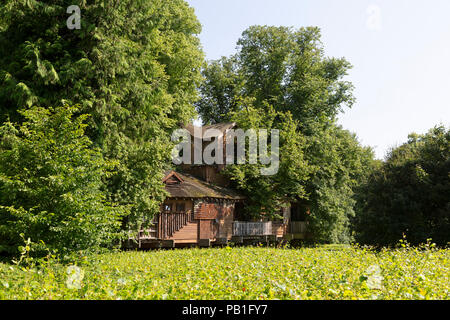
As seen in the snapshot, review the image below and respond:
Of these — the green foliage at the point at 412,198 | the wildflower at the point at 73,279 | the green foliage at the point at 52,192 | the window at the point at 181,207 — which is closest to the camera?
the wildflower at the point at 73,279

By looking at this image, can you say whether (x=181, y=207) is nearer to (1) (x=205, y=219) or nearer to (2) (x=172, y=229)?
(1) (x=205, y=219)

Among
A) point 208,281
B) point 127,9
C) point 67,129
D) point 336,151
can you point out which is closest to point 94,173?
point 67,129

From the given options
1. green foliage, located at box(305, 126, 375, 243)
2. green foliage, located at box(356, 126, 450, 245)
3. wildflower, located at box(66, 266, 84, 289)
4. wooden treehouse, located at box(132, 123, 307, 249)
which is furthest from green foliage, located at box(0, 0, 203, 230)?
green foliage, located at box(305, 126, 375, 243)

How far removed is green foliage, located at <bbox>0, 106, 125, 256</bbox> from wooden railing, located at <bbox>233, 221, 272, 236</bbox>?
57.2 ft

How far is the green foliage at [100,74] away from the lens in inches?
688

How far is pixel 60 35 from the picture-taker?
1886 cm

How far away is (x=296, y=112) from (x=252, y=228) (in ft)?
46.0

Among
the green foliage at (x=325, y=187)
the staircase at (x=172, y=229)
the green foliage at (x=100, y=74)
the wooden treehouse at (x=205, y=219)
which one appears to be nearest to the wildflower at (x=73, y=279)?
the green foliage at (x=100, y=74)

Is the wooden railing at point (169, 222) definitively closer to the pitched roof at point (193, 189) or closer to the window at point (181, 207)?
the window at point (181, 207)

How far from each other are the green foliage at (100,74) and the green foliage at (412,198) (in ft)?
53.0

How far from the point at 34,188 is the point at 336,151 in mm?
29308

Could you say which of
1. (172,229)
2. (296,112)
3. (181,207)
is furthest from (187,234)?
(296,112)

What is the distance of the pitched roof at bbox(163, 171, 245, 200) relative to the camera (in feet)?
90.8

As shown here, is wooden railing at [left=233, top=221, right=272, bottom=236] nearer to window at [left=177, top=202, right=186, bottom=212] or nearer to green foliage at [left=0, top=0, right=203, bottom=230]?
window at [left=177, top=202, right=186, bottom=212]
